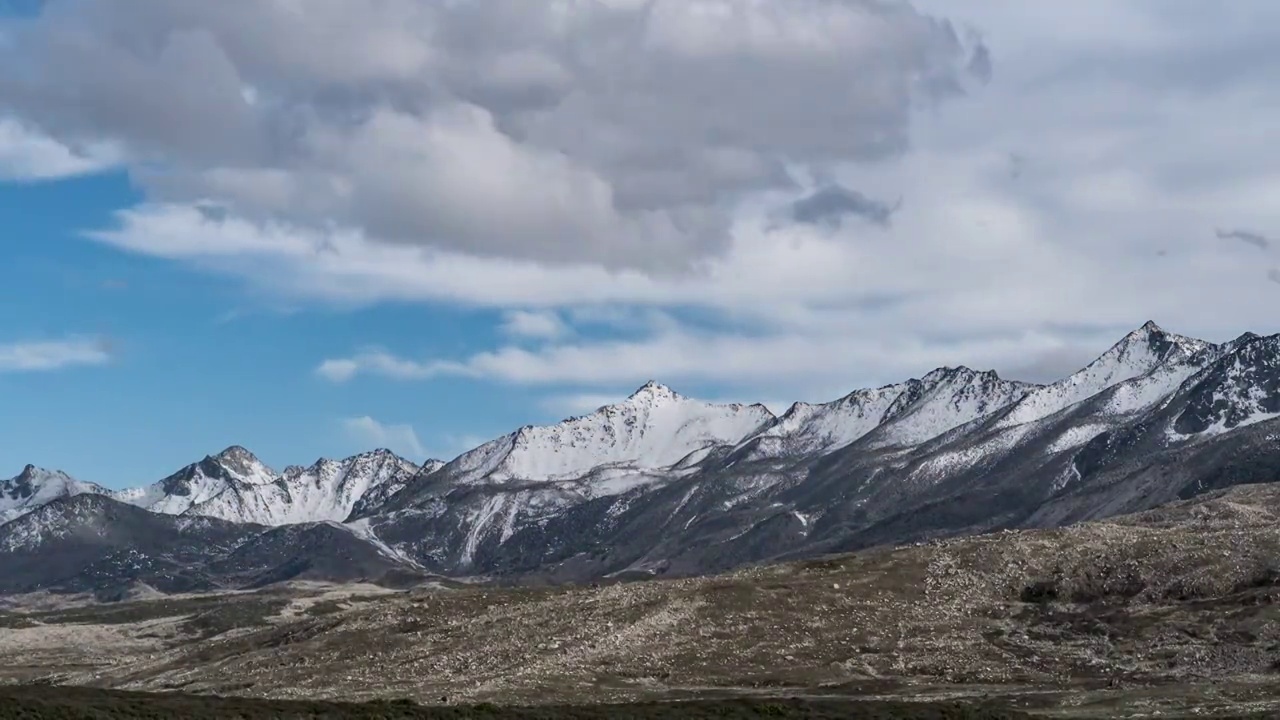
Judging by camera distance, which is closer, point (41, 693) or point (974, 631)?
point (41, 693)

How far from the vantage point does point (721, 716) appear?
74.5 m

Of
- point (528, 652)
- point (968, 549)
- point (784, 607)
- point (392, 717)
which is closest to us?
point (392, 717)

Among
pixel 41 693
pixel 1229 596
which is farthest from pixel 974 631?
pixel 41 693

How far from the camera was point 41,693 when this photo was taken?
70.8 metres

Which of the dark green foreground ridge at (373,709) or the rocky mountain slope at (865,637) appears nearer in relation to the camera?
the dark green foreground ridge at (373,709)

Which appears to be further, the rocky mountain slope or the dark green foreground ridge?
the rocky mountain slope

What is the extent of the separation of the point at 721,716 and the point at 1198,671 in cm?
5344

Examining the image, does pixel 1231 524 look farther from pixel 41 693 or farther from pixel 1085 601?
pixel 41 693

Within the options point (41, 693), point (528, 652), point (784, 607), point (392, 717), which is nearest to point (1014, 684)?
point (784, 607)

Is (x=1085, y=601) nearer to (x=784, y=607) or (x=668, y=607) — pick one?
(x=784, y=607)

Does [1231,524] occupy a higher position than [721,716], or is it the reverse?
[1231,524]

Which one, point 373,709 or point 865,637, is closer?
point 373,709

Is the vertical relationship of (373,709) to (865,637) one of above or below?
below

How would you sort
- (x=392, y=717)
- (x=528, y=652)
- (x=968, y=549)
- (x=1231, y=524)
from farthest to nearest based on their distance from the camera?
(x=1231, y=524)
(x=968, y=549)
(x=528, y=652)
(x=392, y=717)
